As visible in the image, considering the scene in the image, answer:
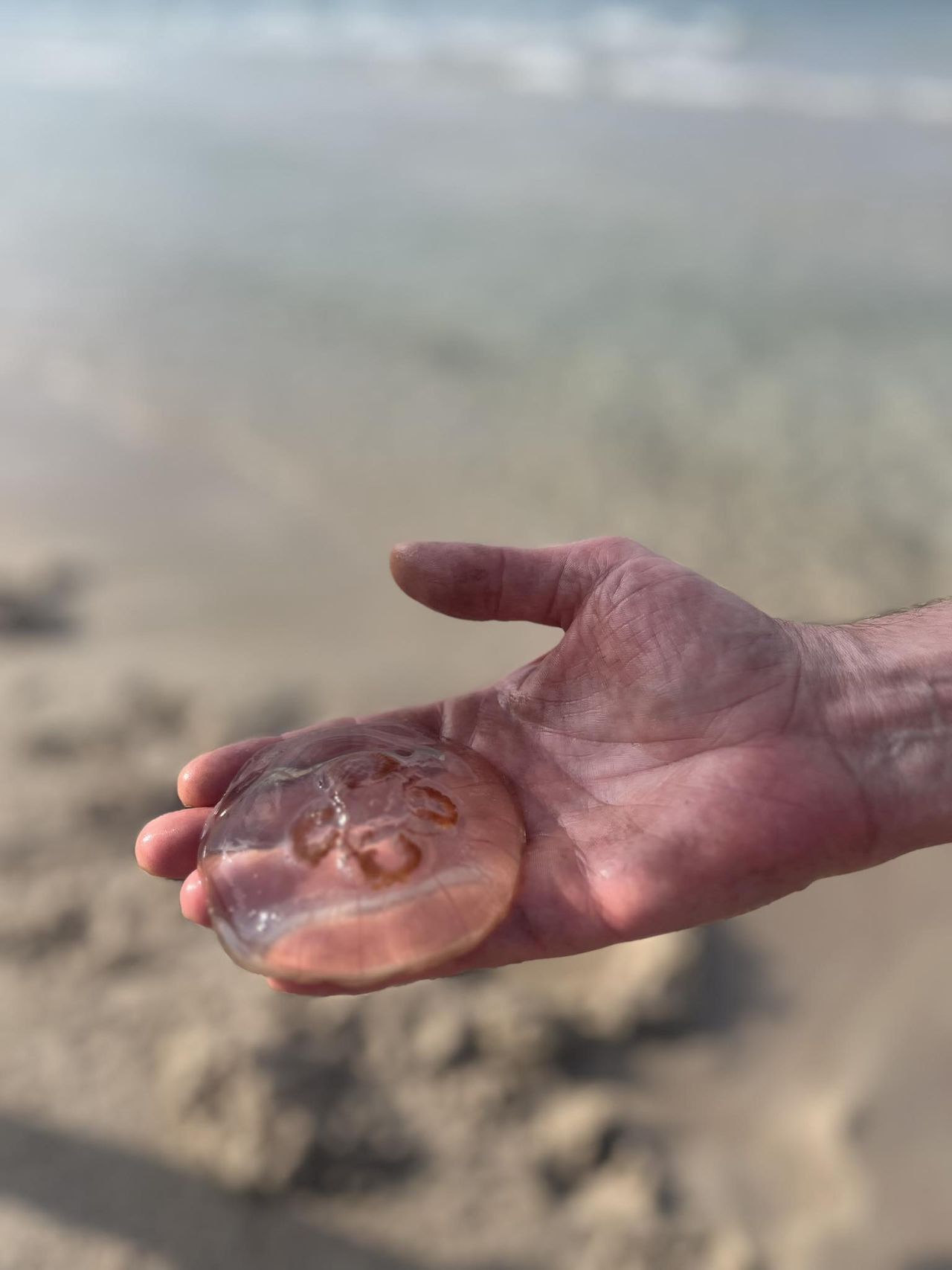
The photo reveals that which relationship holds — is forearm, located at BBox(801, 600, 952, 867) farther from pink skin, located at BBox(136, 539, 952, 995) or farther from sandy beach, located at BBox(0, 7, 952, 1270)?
sandy beach, located at BBox(0, 7, 952, 1270)

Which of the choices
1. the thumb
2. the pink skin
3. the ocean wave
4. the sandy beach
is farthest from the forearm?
the ocean wave

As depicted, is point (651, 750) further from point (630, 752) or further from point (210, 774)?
point (210, 774)

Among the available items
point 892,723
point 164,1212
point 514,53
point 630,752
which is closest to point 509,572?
point 630,752

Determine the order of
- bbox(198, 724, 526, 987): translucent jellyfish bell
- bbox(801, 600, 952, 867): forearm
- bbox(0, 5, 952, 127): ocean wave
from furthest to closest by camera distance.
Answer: bbox(0, 5, 952, 127): ocean wave < bbox(801, 600, 952, 867): forearm < bbox(198, 724, 526, 987): translucent jellyfish bell

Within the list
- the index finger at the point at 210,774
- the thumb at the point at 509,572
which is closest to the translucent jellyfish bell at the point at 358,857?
the index finger at the point at 210,774

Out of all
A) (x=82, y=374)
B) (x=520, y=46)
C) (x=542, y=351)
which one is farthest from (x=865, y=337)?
(x=520, y=46)

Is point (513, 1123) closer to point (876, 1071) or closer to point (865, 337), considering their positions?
point (876, 1071)
